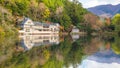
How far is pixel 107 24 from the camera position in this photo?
88.1m

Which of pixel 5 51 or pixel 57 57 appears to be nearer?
pixel 57 57

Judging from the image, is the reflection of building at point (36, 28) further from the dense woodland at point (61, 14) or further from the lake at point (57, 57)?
the lake at point (57, 57)

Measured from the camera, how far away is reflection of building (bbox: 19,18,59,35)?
60.8 metres

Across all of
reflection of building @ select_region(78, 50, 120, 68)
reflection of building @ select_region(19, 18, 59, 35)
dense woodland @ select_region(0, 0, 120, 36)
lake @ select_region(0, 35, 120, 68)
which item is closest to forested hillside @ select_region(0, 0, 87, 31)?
dense woodland @ select_region(0, 0, 120, 36)

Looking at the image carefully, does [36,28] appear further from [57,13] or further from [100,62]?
[100,62]

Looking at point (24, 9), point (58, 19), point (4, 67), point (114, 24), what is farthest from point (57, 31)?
point (4, 67)

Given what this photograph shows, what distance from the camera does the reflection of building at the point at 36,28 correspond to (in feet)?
199

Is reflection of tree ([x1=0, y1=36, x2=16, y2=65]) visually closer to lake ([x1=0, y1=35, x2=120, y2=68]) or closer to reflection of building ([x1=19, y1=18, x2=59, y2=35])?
lake ([x1=0, y1=35, x2=120, y2=68])

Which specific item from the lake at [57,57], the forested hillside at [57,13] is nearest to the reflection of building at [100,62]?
the lake at [57,57]

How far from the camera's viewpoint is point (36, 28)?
222ft

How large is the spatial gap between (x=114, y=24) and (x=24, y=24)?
107 feet

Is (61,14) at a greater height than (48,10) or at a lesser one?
lesser

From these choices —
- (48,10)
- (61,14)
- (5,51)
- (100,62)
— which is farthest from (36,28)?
(100,62)

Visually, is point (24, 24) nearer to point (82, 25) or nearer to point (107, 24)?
point (82, 25)
